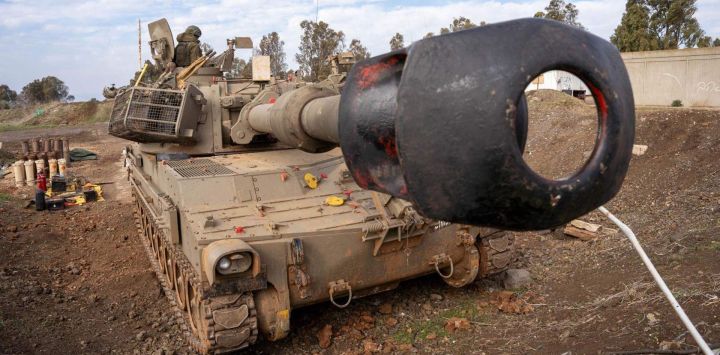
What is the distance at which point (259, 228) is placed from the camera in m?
5.12

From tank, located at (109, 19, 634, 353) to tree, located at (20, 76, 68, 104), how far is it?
60.6m

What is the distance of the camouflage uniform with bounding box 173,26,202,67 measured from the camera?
9.12 m

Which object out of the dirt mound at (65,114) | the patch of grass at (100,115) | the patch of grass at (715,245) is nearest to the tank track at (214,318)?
the patch of grass at (715,245)

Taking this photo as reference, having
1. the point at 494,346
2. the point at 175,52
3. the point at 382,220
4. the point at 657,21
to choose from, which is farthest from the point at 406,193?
the point at 657,21

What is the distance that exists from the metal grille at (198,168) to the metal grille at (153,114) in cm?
32

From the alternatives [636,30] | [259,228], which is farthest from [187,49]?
[636,30]

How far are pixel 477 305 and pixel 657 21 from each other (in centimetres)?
2491

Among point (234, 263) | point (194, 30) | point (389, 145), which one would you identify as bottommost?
point (234, 263)

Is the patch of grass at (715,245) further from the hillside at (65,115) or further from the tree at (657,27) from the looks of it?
the hillside at (65,115)

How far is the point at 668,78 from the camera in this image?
19.1 metres

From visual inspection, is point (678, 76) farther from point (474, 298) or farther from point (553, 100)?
point (474, 298)

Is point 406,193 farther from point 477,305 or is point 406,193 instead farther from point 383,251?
point 477,305

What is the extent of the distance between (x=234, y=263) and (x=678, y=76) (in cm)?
1827

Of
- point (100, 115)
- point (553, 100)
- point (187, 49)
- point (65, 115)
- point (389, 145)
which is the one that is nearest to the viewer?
point (389, 145)
